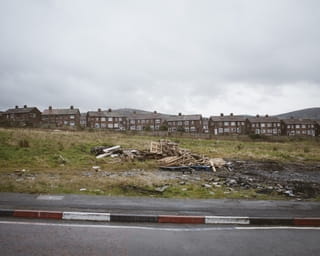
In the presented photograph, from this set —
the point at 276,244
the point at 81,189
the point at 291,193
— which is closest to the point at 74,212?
the point at 81,189

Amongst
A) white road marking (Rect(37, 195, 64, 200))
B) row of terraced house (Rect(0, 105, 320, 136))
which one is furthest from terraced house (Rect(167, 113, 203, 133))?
white road marking (Rect(37, 195, 64, 200))

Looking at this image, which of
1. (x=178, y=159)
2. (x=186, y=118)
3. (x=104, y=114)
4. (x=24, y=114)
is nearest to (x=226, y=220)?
(x=178, y=159)

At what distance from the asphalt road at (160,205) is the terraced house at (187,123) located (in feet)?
291

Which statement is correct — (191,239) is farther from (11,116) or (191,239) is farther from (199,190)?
(11,116)

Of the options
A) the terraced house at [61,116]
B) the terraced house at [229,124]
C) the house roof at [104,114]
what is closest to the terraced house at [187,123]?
the terraced house at [229,124]

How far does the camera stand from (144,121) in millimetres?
104562

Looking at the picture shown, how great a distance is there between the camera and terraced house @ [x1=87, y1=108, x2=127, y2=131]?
100m

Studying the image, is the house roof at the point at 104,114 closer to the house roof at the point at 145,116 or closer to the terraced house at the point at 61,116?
the house roof at the point at 145,116

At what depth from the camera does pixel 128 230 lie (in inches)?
226

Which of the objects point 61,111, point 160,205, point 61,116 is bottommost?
point 160,205

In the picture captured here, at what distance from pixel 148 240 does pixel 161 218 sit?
1.46 metres

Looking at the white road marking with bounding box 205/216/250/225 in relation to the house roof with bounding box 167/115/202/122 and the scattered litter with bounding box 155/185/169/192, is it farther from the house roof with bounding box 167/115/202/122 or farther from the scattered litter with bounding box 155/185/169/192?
the house roof with bounding box 167/115/202/122

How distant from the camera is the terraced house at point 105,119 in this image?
100 m

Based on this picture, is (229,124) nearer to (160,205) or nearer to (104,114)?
(104,114)
